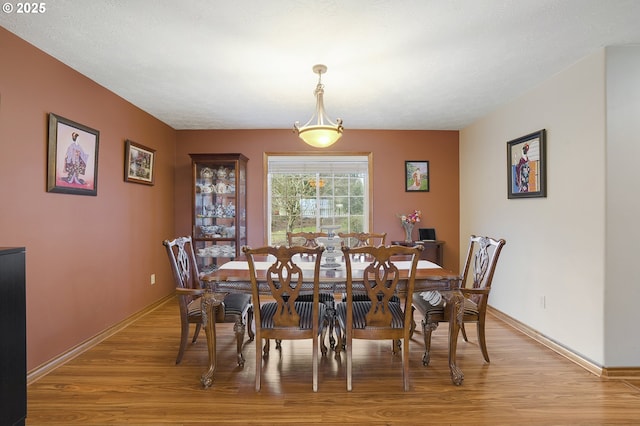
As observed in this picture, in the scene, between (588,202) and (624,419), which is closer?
(624,419)

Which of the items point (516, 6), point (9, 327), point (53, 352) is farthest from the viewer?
point (53, 352)

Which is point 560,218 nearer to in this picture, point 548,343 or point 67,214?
point 548,343

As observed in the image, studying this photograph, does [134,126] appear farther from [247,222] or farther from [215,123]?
[247,222]

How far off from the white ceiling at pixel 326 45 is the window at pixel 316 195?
135cm

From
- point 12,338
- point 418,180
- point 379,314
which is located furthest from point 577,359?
point 12,338

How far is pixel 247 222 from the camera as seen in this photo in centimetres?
472

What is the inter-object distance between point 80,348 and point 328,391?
217cm

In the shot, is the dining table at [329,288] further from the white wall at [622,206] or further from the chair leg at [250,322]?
the white wall at [622,206]

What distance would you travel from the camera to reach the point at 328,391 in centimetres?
222

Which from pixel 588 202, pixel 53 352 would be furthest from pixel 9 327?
pixel 588 202

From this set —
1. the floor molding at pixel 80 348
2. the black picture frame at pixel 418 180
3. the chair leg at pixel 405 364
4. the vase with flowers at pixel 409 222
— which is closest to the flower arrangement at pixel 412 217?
the vase with flowers at pixel 409 222

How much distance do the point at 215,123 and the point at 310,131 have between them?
2.25 meters

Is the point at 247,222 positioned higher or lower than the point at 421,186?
lower

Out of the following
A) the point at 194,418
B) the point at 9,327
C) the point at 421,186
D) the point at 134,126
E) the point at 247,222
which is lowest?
the point at 194,418
